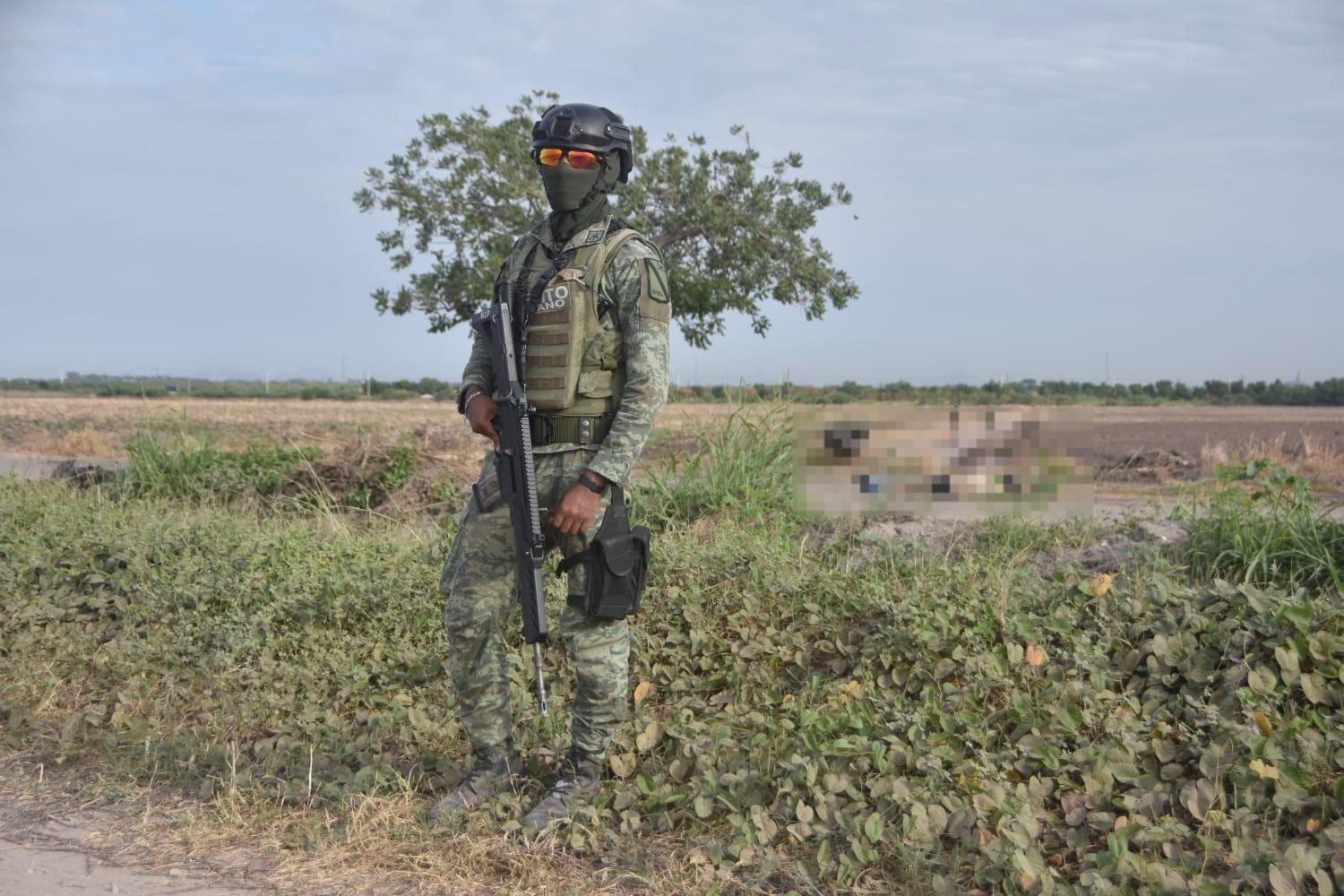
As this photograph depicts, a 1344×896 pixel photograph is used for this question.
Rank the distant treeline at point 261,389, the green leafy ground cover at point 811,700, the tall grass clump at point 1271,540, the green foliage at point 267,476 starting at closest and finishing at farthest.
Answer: the green leafy ground cover at point 811,700
the tall grass clump at point 1271,540
the green foliage at point 267,476
the distant treeline at point 261,389

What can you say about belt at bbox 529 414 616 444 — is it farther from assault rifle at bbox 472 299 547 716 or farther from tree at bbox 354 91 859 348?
tree at bbox 354 91 859 348

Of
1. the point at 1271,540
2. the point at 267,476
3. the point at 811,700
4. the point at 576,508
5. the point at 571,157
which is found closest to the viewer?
the point at 576,508

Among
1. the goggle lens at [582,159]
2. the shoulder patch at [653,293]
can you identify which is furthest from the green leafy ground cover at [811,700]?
the goggle lens at [582,159]

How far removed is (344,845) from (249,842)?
1.23 ft

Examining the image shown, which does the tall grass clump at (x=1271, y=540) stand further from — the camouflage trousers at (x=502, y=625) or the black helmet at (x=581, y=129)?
the black helmet at (x=581, y=129)

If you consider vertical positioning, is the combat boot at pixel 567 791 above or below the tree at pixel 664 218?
below

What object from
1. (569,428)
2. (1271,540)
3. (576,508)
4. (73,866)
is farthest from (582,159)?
→ (1271,540)

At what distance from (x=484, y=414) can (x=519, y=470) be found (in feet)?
0.99

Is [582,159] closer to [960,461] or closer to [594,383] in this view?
[594,383]

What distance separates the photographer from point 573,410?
12.4 ft

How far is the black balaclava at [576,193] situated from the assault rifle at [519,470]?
366 mm

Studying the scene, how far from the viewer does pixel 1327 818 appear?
10.8 ft

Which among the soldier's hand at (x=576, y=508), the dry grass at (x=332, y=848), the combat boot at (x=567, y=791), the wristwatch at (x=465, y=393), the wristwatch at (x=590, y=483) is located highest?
the wristwatch at (x=465, y=393)

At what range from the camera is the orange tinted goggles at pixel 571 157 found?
372 centimetres
